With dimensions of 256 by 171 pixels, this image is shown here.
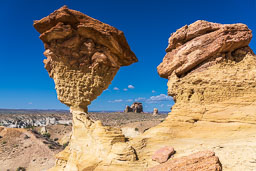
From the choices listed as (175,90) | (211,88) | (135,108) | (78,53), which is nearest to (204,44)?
(211,88)

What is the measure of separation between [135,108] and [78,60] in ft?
241

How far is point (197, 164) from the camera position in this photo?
5656 millimetres

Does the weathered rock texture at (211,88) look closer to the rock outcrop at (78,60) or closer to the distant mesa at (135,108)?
the rock outcrop at (78,60)

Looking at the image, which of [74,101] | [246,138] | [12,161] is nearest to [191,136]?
[246,138]

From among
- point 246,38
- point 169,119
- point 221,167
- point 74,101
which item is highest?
point 246,38

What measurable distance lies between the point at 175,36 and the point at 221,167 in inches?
278

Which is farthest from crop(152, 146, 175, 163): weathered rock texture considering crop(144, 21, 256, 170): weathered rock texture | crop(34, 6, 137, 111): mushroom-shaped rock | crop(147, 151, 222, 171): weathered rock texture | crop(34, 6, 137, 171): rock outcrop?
crop(34, 6, 137, 111): mushroom-shaped rock

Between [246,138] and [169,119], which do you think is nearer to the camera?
[246,138]

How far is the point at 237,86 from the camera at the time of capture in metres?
8.32

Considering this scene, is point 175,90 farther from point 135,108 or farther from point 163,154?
point 135,108

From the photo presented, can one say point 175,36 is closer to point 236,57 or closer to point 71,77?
point 236,57

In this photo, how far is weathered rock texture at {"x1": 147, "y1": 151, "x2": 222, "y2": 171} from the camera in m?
5.57

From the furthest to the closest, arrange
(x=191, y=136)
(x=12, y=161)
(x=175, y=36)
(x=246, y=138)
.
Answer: (x=12, y=161) < (x=175, y=36) < (x=191, y=136) < (x=246, y=138)

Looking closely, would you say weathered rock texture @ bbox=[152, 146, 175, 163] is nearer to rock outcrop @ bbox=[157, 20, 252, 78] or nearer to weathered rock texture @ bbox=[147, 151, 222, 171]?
weathered rock texture @ bbox=[147, 151, 222, 171]
